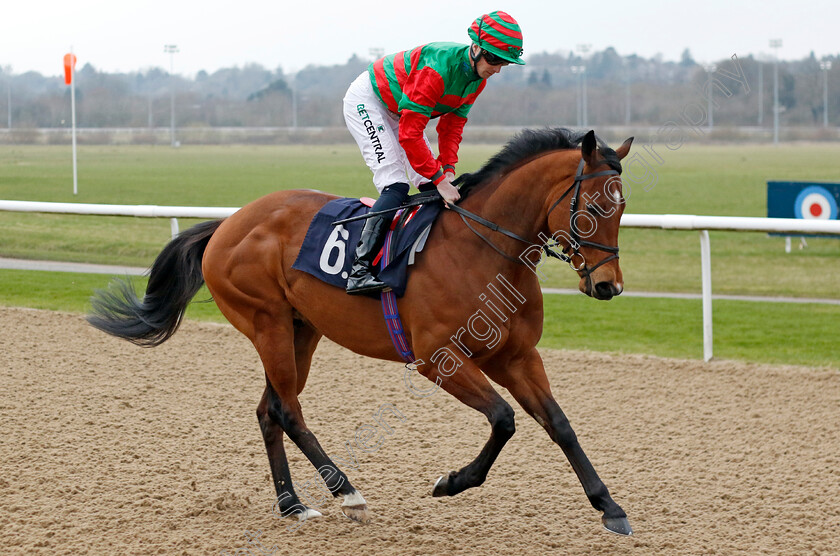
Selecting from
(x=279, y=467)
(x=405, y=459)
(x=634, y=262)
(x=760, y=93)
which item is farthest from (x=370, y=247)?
(x=760, y=93)

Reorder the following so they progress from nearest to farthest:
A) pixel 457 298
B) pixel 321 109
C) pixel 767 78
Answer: pixel 457 298, pixel 767 78, pixel 321 109

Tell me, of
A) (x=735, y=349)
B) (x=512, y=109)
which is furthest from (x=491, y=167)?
(x=512, y=109)

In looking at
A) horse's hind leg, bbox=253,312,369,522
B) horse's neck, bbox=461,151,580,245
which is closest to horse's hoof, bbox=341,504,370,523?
horse's hind leg, bbox=253,312,369,522

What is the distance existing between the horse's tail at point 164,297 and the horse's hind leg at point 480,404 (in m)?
1.51

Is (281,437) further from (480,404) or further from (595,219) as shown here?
(595,219)

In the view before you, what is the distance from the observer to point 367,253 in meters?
3.62

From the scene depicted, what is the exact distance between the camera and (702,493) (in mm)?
3822

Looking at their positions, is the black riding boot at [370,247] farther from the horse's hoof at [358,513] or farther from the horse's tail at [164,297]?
the horse's tail at [164,297]

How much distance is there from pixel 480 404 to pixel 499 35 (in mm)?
1350

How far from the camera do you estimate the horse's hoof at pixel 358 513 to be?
3.58 metres

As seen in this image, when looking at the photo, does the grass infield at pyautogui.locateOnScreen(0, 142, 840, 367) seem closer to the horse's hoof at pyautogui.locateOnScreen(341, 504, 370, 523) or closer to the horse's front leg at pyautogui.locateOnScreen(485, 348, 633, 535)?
the horse's front leg at pyautogui.locateOnScreen(485, 348, 633, 535)

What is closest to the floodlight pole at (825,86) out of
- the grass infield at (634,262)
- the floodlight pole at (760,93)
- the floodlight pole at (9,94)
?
the floodlight pole at (760,93)

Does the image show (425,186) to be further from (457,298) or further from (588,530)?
(588,530)

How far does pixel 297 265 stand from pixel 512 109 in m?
60.7
